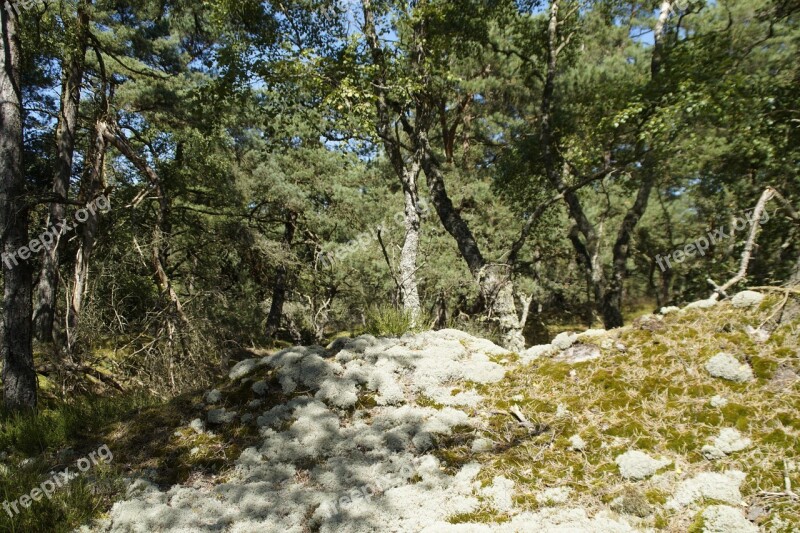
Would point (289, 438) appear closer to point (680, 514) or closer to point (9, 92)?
point (680, 514)

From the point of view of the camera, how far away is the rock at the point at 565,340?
10.5ft

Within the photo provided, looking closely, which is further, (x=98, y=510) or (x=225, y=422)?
(x=225, y=422)

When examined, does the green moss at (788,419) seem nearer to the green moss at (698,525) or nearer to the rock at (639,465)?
the rock at (639,465)

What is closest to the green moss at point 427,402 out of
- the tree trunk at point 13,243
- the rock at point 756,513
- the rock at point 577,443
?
the rock at point 577,443

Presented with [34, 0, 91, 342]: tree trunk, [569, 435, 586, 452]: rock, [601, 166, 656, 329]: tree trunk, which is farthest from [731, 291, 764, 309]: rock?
[601, 166, 656, 329]: tree trunk

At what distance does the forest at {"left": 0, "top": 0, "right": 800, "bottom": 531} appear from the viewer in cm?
452

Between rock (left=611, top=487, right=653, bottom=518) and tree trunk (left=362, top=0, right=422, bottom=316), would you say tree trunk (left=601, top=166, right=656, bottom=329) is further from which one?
rock (left=611, top=487, right=653, bottom=518)

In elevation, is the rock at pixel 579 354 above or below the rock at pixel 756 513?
above

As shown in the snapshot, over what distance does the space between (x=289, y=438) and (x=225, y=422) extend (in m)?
0.59

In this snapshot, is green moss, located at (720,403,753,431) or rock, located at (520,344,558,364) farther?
rock, located at (520,344,558,364)

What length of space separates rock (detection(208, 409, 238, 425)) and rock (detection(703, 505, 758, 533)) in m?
2.84

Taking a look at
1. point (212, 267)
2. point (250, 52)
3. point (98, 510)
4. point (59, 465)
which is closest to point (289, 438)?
point (98, 510)

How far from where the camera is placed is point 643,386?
101 inches

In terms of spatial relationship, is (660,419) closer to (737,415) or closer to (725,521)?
(737,415)
